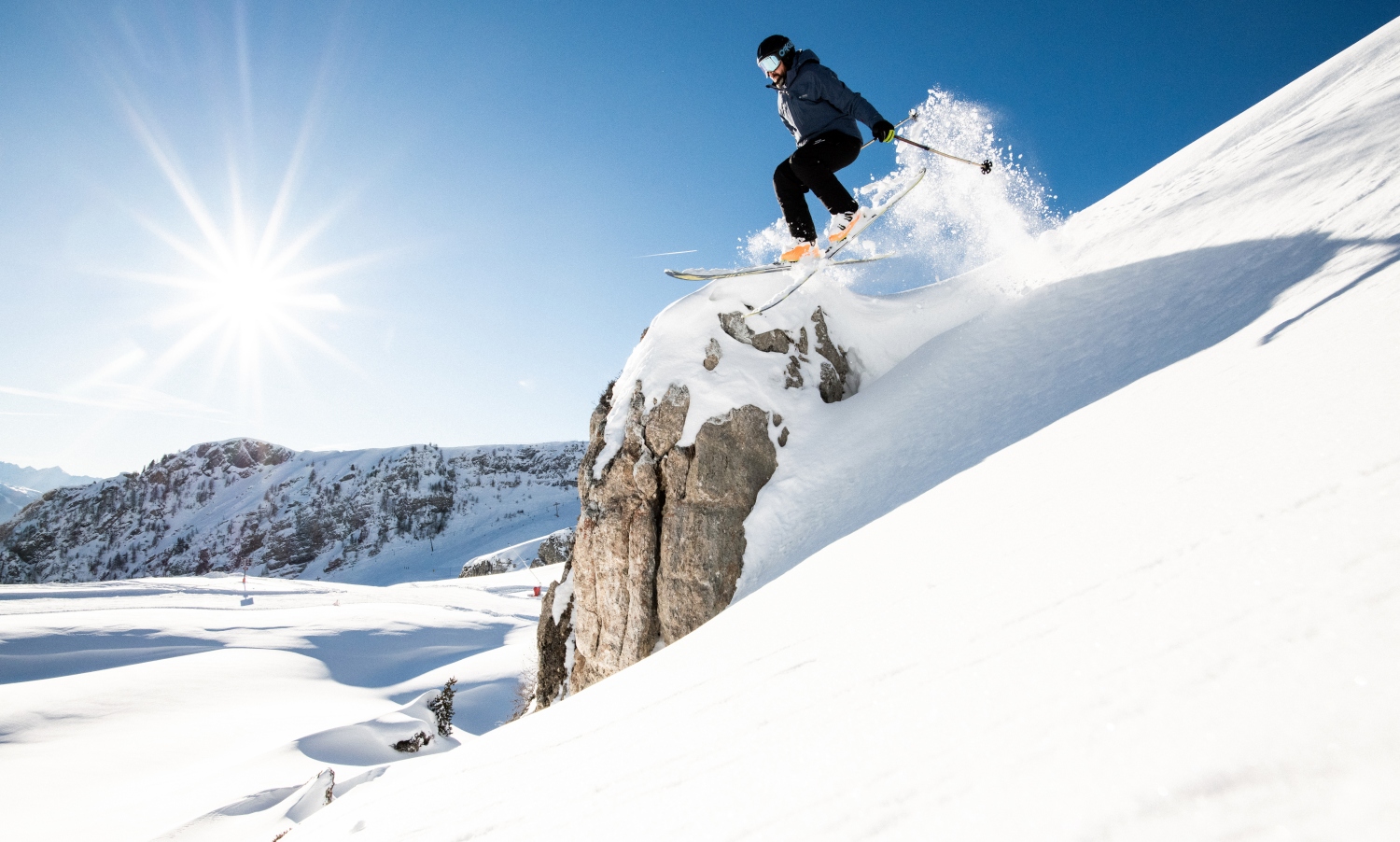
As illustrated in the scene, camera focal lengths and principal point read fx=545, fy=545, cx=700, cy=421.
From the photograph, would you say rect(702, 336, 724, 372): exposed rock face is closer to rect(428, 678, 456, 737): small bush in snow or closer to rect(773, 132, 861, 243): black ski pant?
rect(773, 132, 861, 243): black ski pant

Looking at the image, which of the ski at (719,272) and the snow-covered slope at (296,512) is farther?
the snow-covered slope at (296,512)

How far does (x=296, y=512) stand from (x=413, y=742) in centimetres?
13777

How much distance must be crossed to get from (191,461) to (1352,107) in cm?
20215

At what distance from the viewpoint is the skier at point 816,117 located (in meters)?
6.39

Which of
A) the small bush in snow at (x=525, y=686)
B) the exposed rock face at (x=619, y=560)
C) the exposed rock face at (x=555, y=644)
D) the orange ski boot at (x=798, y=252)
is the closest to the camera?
the orange ski boot at (x=798, y=252)

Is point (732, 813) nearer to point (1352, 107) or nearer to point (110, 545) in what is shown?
point (1352, 107)

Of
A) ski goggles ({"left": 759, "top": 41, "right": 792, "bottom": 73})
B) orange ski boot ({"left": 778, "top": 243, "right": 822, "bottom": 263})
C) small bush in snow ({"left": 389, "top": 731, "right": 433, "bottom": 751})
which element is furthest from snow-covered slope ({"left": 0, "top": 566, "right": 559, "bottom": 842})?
ski goggles ({"left": 759, "top": 41, "right": 792, "bottom": 73})

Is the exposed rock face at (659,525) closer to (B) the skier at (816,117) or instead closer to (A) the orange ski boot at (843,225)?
(A) the orange ski boot at (843,225)

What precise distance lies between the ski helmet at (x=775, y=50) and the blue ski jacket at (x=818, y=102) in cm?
15

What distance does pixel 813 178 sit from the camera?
6.77m

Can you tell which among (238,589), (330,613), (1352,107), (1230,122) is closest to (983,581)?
(1352,107)

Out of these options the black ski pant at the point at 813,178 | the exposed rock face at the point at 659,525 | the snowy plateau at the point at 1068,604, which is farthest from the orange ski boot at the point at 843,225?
the exposed rock face at the point at 659,525

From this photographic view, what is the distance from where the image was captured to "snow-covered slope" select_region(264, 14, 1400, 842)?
33.0 inches

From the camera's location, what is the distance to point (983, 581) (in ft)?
6.66
